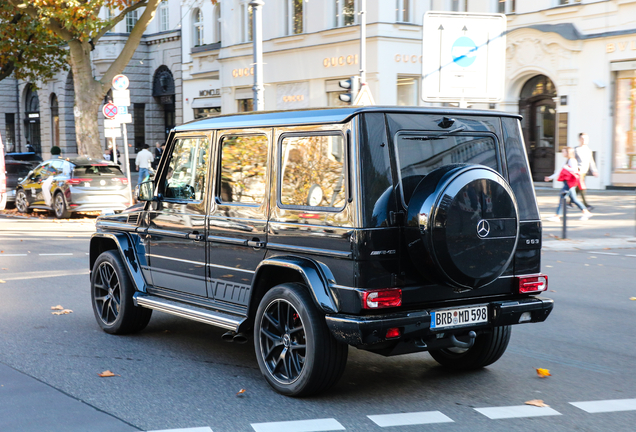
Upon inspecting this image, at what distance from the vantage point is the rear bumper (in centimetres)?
453

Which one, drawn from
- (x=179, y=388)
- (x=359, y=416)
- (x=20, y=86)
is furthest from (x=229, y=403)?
(x=20, y=86)

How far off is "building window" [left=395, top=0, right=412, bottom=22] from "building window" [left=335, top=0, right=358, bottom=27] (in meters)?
1.44

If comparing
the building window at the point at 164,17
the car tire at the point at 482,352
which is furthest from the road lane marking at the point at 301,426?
the building window at the point at 164,17

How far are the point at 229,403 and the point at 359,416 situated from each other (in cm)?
84

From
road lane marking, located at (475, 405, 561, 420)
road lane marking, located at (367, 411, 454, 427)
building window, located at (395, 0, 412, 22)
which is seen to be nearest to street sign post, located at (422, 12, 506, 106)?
road lane marking, located at (475, 405, 561, 420)

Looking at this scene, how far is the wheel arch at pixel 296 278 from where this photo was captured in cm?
473

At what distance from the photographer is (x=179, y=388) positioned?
17.1 ft

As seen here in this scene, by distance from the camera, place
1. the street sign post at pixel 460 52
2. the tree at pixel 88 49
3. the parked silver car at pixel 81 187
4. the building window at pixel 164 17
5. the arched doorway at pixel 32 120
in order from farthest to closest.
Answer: the arched doorway at pixel 32 120 → the building window at pixel 164 17 → the tree at pixel 88 49 → the parked silver car at pixel 81 187 → the street sign post at pixel 460 52

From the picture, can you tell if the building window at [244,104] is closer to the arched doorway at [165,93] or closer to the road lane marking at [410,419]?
the arched doorway at [165,93]

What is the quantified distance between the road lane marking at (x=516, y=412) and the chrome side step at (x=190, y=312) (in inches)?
69.9

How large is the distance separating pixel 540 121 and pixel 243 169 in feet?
68.8

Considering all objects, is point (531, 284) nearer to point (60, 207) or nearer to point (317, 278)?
point (317, 278)

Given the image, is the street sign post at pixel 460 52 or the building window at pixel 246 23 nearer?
the street sign post at pixel 460 52

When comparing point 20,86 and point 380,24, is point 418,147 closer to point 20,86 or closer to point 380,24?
point 380,24
